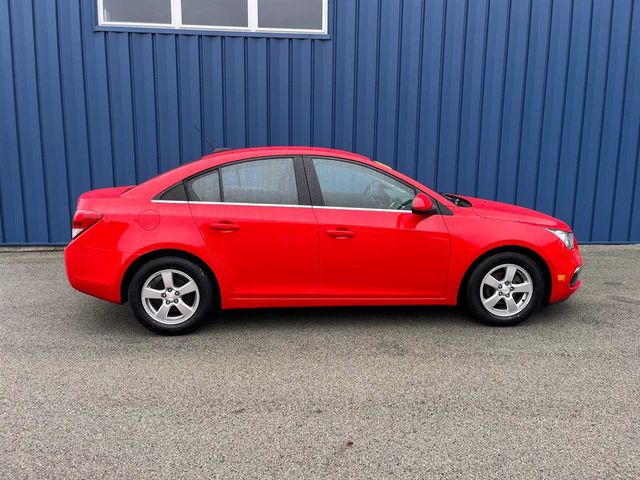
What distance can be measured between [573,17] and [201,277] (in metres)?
6.70

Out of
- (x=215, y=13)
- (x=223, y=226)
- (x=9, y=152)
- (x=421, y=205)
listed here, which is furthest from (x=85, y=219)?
(x=215, y=13)

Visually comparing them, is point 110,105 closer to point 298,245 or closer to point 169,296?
point 169,296

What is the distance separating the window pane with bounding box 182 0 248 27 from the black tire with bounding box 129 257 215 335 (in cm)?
446

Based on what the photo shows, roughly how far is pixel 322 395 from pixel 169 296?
5.37ft

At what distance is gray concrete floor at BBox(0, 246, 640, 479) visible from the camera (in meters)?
2.66

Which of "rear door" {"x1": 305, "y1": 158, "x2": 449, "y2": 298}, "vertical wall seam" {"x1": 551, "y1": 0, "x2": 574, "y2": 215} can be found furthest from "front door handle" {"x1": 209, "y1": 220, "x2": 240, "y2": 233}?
"vertical wall seam" {"x1": 551, "y1": 0, "x2": 574, "y2": 215}

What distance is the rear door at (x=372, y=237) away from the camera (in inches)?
171

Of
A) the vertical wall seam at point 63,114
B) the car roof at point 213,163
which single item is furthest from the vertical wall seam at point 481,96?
the vertical wall seam at point 63,114

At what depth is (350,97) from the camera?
7508 millimetres

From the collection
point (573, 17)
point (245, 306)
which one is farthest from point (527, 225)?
point (573, 17)

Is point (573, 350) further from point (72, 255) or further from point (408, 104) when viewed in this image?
point (408, 104)

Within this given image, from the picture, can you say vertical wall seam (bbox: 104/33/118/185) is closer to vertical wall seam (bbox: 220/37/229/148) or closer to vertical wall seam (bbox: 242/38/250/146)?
vertical wall seam (bbox: 220/37/229/148)

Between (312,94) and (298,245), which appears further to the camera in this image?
(312,94)

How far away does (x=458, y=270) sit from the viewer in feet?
14.6
